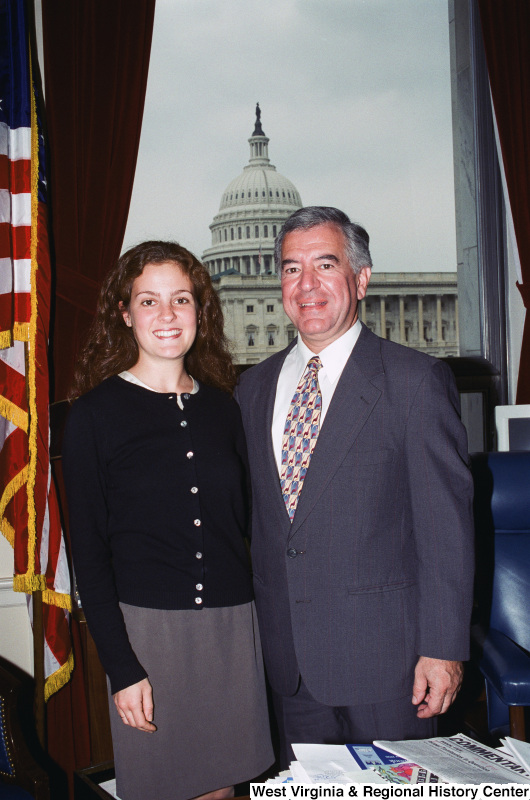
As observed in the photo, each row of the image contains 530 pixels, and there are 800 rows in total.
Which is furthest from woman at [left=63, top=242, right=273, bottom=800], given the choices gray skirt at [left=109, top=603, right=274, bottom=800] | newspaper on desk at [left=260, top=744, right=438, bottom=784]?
newspaper on desk at [left=260, top=744, right=438, bottom=784]

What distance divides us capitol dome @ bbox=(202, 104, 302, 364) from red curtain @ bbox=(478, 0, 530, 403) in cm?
99

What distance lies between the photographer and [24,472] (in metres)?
2.27

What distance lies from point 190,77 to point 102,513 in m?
2.34

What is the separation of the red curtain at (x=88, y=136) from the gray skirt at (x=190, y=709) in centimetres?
128

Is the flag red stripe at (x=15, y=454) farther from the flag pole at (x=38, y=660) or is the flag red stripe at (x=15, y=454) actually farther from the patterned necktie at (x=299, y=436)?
the patterned necktie at (x=299, y=436)

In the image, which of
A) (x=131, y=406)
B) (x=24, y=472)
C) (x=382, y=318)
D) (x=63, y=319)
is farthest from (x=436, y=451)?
(x=382, y=318)

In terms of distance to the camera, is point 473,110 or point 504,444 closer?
point 504,444

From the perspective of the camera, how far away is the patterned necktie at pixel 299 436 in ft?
5.18

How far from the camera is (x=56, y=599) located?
2.25 meters

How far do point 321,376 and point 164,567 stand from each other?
1.90 ft

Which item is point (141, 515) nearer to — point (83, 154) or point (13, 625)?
point (13, 625)

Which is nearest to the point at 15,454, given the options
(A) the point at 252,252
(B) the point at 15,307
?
(B) the point at 15,307

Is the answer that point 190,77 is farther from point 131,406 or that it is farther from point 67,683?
point 67,683

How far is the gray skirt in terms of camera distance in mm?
Result: 1417
